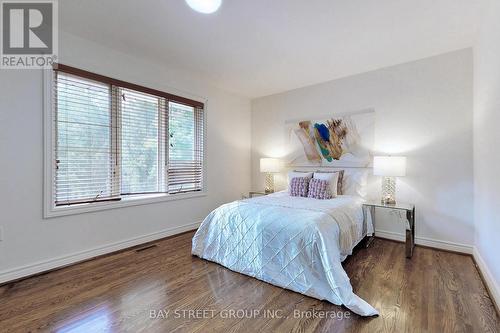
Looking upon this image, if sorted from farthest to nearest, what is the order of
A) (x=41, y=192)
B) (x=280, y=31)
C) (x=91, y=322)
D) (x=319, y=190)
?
(x=319, y=190), (x=280, y=31), (x=41, y=192), (x=91, y=322)

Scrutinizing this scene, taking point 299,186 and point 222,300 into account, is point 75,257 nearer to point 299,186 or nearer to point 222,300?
point 222,300

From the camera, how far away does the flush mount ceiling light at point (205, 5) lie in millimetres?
1880

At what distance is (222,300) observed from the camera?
71.2 inches

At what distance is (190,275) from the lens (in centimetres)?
220

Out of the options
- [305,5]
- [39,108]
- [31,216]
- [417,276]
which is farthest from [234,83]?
[417,276]

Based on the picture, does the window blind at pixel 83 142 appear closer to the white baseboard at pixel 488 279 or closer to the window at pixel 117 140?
the window at pixel 117 140

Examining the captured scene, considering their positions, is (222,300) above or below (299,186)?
below

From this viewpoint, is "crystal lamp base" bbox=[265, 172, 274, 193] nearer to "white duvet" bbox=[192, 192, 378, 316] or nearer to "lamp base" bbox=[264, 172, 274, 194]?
"lamp base" bbox=[264, 172, 274, 194]

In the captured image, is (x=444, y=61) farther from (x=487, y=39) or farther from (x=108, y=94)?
(x=108, y=94)

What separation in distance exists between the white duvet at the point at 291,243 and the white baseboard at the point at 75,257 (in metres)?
0.83

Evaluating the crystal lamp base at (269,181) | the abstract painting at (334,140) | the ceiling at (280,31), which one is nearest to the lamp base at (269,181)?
the crystal lamp base at (269,181)

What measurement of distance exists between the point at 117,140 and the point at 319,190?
252 cm

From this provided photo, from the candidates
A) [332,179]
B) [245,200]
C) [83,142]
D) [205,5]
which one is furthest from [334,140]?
[83,142]

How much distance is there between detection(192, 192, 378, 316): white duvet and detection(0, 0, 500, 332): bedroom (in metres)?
A: 0.02
